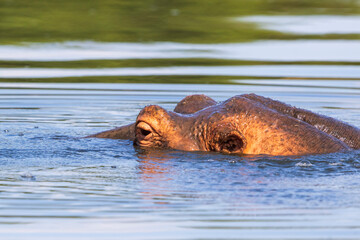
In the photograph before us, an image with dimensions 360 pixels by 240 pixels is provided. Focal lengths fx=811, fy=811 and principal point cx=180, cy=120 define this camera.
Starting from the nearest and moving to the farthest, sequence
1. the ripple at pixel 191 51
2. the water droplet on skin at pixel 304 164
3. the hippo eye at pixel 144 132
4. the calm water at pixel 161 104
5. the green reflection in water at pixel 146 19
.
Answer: the calm water at pixel 161 104
the water droplet on skin at pixel 304 164
the hippo eye at pixel 144 132
the ripple at pixel 191 51
the green reflection in water at pixel 146 19

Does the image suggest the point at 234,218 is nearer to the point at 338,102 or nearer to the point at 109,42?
the point at 338,102

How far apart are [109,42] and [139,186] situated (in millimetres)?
12638

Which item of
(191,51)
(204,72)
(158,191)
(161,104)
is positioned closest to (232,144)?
(158,191)

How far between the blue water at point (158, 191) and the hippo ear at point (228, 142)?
0.15 m

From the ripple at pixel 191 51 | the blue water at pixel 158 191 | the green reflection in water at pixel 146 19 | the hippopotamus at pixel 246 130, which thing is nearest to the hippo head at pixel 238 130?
the hippopotamus at pixel 246 130

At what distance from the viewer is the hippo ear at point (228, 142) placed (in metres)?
8.23

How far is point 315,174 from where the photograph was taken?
761cm

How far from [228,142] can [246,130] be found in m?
0.27

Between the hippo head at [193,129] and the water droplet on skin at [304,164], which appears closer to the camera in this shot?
the water droplet on skin at [304,164]

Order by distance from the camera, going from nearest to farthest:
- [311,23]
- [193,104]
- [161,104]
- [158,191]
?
[158,191]
[193,104]
[161,104]
[311,23]

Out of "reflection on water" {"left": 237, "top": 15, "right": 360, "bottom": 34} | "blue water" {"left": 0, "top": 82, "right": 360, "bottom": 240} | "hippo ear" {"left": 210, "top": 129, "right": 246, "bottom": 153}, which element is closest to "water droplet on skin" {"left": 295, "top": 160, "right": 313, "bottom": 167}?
"blue water" {"left": 0, "top": 82, "right": 360, "bottom": 240}

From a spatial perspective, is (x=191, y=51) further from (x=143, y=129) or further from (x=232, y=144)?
(x=232, y=144)

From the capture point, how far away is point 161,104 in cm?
1281

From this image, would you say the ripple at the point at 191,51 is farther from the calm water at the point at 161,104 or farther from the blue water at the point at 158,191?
the blue water at the point at 158,191
